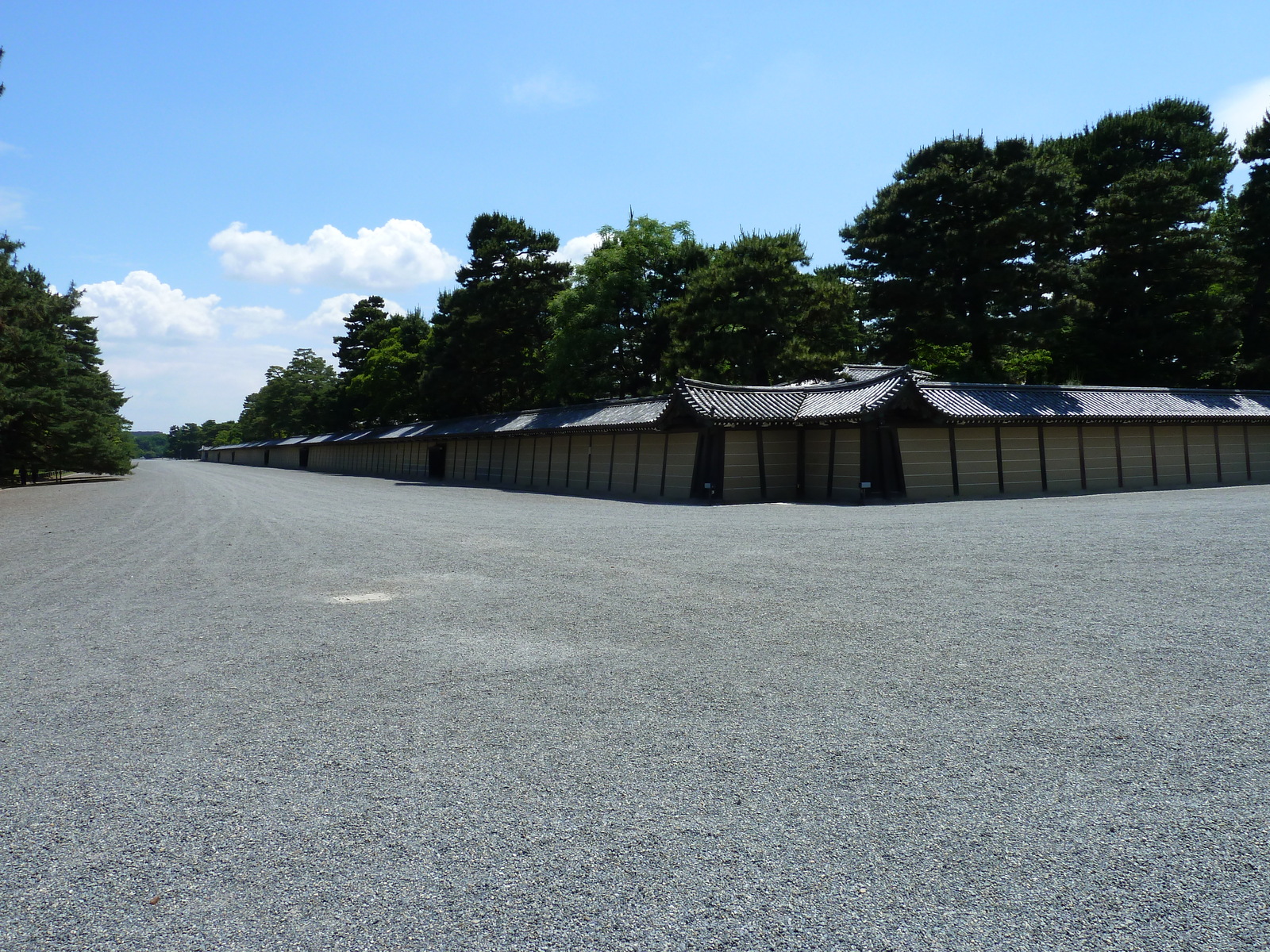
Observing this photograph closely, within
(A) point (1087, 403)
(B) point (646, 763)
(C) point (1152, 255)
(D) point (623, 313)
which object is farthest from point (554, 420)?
(B) point (646, 763)

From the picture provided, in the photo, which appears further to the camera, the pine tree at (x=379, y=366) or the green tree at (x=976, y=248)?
the pine tree at (x=379, y=366)

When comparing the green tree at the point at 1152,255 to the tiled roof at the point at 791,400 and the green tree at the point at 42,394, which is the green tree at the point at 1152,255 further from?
the green tree at the point at 42,394

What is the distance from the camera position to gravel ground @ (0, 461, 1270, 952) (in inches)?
99.0

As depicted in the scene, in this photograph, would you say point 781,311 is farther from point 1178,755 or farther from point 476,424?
point 1178,755

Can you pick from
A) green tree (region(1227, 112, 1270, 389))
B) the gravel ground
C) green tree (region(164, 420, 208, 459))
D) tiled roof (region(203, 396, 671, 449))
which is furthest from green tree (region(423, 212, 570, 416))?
green tree (region(164, 420, 208, 459))

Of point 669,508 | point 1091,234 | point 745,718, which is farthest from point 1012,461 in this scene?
point 745,718

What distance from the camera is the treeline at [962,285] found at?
28.7m

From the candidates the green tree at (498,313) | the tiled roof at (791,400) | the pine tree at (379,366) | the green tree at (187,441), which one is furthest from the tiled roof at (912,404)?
the green tree at (187,441)

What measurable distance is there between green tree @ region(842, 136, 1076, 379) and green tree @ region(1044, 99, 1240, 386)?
5.85 ft

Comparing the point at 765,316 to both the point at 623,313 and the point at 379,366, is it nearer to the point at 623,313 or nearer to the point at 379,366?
the point at 623,313

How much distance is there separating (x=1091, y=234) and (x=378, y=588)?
34.2 metres

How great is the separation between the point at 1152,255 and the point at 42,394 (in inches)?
1711

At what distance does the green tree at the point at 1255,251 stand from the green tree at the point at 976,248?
34.9 ft

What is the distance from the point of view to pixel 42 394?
30391 mm
